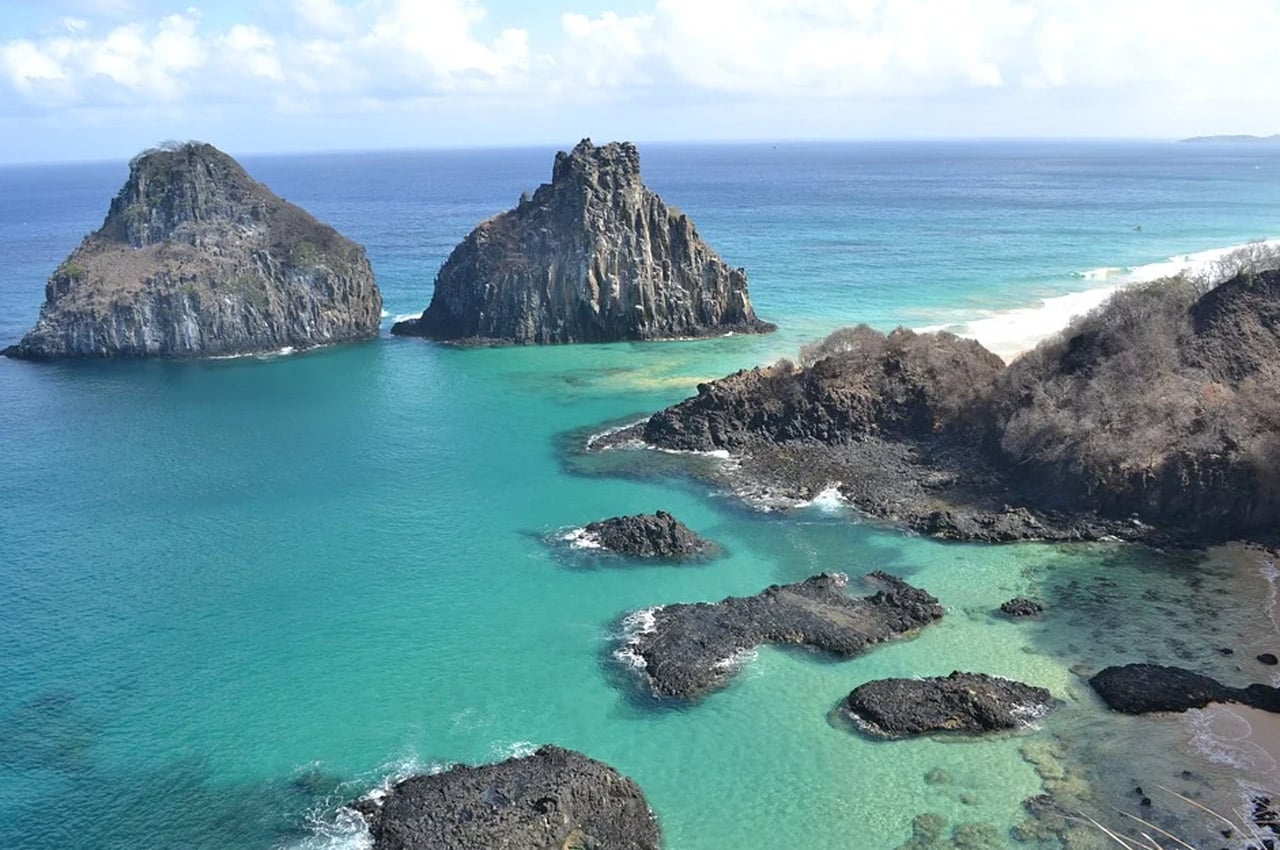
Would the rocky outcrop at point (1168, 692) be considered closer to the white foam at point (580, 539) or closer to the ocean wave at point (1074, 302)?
the white foam at point (580, 539)

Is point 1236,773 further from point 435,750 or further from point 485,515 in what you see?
point 485,515

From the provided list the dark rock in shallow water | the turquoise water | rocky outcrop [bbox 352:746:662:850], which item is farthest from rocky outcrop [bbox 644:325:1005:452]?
rocky outcrop [bbox 352:746:662:850]

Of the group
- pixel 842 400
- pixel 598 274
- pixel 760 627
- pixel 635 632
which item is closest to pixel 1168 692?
pixel 760 627

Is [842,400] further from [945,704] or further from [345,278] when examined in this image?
[345,278]

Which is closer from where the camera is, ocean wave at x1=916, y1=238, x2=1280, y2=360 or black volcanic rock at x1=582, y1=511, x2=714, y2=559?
black volcanic rock at x1=582, y1=511, x2=714, y2=559

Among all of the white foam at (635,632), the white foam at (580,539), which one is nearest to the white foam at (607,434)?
the white foam at (580,539)

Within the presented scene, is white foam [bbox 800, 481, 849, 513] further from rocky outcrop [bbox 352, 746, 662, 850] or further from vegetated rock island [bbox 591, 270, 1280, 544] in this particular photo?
rocky outcrop [bbox 352, 746, 662, 850]
